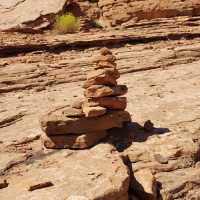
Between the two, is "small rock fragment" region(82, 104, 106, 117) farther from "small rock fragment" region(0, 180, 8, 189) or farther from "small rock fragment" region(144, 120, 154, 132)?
"small rock fragment" region(0, 180, 8, 189)

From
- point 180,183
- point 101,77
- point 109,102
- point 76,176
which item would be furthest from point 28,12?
point 76,176

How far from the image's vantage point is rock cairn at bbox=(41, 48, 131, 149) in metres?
9.80

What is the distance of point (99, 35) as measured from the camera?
1688cm

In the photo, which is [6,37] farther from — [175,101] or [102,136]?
[102,136]

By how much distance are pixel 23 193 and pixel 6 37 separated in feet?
31.1

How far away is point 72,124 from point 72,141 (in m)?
0.27

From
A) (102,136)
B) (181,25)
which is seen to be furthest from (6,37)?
(102,136)

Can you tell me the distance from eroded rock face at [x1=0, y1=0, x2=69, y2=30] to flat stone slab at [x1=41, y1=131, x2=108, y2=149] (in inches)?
363

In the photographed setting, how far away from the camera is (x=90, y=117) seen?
9891mm

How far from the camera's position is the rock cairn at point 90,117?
32.2 ft

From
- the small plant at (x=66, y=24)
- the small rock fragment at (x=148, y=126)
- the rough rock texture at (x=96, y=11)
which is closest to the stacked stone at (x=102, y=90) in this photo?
the small rock fragment at (x=148, y=126)

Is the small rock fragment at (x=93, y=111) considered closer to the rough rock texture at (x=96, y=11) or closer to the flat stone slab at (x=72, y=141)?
the flat stone slab at (x=72, y=141)

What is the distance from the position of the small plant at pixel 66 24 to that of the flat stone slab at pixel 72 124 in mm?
8723

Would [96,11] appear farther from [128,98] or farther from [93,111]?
[93,111]
